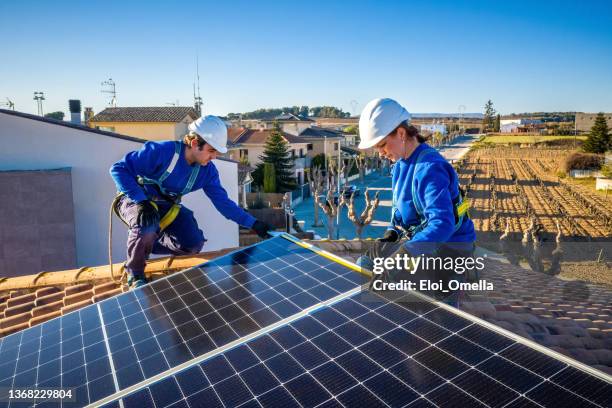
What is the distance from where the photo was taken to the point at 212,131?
4754mm

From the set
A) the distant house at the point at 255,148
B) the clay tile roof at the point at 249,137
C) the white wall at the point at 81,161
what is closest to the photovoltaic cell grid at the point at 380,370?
the white wall at the point at 81,161

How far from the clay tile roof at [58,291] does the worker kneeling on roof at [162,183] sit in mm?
418

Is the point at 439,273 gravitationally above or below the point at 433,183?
below

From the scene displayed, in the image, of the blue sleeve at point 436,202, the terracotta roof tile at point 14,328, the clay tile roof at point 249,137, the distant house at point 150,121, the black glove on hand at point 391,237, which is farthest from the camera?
the clay tile roof at point 249,137

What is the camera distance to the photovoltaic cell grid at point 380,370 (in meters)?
1.99

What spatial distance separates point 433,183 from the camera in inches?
126

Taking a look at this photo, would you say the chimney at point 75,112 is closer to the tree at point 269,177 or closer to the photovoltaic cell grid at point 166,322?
the photovoltaic cell grid at point 166,322

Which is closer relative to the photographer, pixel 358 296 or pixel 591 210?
pixel 358 296

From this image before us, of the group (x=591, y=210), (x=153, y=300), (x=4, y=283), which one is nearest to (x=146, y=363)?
(x=153, y=300)

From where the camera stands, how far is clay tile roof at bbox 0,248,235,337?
16.1ft

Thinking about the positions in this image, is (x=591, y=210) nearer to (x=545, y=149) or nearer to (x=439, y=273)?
(x=439, y=273)

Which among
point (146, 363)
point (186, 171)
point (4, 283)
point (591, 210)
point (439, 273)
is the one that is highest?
point (186, 171)

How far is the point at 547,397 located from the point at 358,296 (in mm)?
1396

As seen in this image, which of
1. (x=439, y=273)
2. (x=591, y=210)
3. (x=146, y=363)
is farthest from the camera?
(x=591, y=210)
